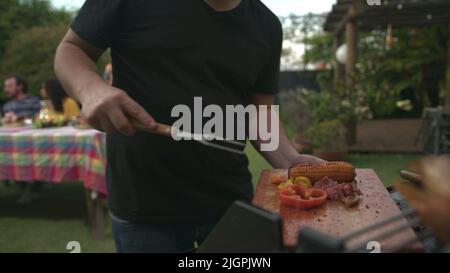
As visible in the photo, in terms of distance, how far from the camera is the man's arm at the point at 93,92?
916 millimetres

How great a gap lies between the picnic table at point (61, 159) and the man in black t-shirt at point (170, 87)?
2.78m

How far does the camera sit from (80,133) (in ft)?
14.0

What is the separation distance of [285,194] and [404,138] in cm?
903

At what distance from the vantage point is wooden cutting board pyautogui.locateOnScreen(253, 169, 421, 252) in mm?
846

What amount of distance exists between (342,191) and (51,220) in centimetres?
420

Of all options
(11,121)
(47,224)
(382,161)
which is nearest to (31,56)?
(11,121)

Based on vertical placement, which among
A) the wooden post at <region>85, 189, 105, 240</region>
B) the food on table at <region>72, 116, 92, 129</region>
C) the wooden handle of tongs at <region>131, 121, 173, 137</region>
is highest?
the wooden handle of tongs at <region>131, 121, 173, 137</region>

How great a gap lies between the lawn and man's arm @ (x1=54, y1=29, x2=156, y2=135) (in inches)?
96.0

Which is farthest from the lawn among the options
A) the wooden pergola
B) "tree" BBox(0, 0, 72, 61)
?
"tree" BBox(0, 0, 72, 61)

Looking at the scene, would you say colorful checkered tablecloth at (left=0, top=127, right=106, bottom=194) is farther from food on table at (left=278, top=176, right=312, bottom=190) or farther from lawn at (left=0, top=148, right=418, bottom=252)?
food on table at (left=278, top=176, right=312, bottom=190)

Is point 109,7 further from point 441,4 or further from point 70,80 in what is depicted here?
point 441,4

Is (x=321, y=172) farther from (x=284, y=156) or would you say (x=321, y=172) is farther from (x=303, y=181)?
(x=284, y=156)

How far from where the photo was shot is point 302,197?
3.73ft
